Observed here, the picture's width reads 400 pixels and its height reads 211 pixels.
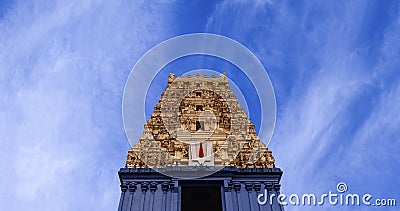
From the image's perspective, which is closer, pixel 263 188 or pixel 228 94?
pixel 263 188

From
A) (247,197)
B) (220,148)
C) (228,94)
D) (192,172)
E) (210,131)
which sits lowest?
A: (247,197)

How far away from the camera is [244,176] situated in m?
24.6

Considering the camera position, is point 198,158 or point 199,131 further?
point 199,131

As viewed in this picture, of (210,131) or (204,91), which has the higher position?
(204,91)

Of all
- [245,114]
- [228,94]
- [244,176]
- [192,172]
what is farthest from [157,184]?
[228,94]

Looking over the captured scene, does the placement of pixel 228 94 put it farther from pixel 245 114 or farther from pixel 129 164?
pixel 129 164

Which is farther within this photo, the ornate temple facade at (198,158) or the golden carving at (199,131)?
the golden carving at (199,131)

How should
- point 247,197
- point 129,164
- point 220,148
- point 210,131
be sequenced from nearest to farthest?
point 247,197 → point 129,164 → point 220,148 → point 210,131

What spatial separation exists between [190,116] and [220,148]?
4503mm

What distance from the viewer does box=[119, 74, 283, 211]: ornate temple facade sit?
23391mm

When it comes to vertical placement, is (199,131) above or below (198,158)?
above

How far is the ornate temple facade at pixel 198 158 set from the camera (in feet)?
76.7

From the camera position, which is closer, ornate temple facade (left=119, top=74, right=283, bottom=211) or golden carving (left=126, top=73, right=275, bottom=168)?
ornate temple facade (left=119, top=74, right=283, bottom=211)

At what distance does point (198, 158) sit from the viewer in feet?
88.2
